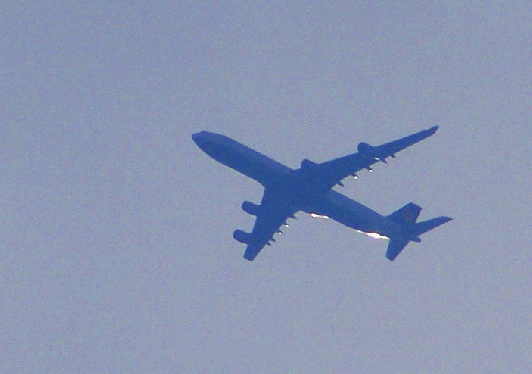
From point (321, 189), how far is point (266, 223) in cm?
1352

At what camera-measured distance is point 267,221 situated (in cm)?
13138

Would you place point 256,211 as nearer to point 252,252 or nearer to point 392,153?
point 252,252

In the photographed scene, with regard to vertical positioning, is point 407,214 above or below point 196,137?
below

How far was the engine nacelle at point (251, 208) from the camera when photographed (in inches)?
5108

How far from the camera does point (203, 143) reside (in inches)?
4783

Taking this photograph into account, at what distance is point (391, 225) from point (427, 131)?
20.3 meters

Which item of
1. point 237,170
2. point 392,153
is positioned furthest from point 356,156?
point 237,170

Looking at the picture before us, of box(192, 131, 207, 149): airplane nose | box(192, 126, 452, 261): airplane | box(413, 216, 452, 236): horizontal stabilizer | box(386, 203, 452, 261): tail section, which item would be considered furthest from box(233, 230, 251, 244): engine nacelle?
box(413, 216, 452, 236): horizontal stabilizer

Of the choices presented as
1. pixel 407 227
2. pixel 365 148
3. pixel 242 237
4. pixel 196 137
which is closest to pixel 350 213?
pixel 365 148

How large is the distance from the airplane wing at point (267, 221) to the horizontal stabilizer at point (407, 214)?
12.7 metres

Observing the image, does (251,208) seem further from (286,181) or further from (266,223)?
(286,181)

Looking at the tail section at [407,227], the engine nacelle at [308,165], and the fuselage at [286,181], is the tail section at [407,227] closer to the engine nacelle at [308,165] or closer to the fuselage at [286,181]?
the fuselage at [286,181]

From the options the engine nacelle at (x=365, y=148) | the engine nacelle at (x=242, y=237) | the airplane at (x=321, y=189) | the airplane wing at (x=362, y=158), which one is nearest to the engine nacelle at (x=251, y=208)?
the airplane at (x=321, y=189)

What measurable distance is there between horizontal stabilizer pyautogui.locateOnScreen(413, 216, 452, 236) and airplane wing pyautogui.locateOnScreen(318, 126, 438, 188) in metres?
14.7
